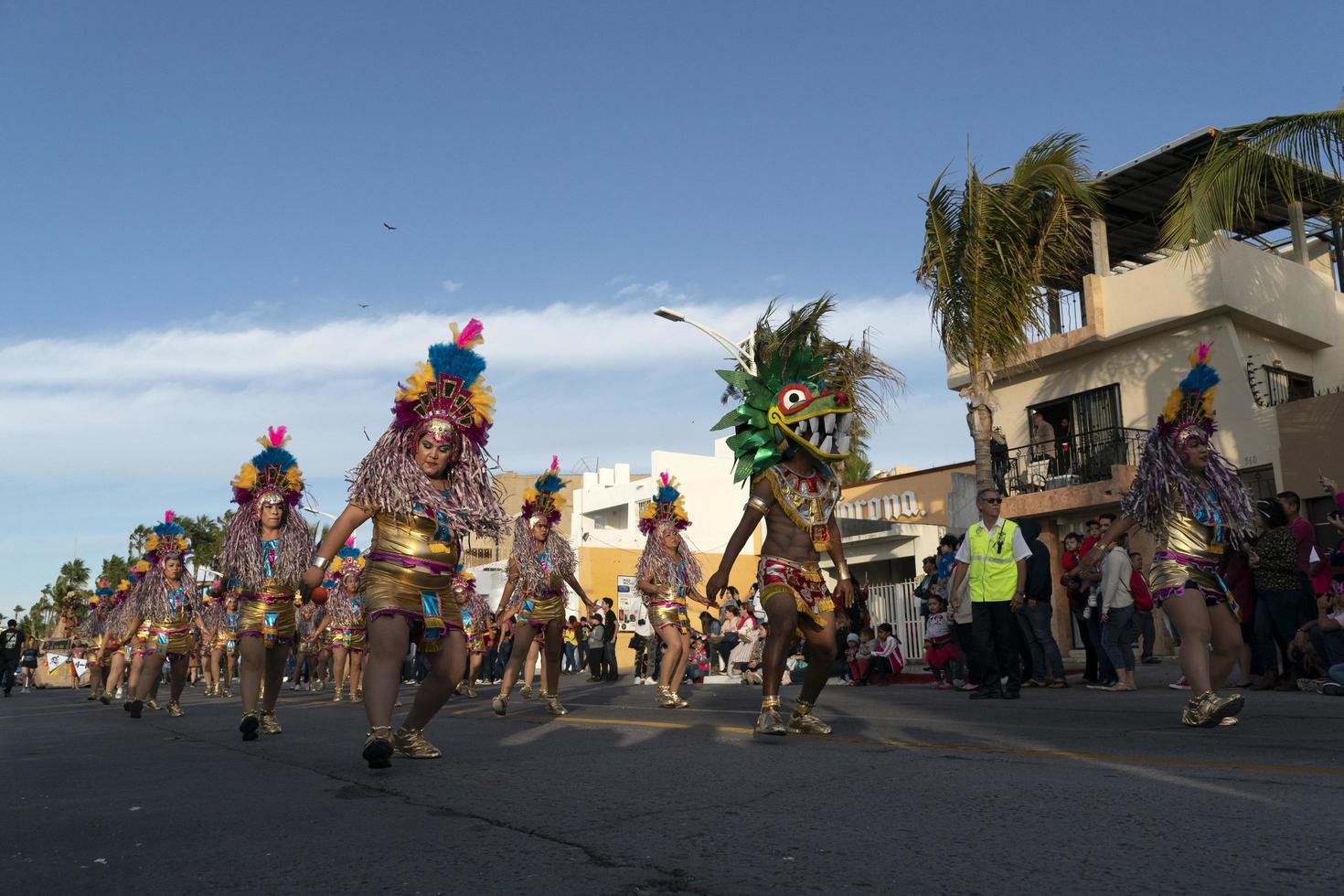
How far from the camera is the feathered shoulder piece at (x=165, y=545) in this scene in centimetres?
1398

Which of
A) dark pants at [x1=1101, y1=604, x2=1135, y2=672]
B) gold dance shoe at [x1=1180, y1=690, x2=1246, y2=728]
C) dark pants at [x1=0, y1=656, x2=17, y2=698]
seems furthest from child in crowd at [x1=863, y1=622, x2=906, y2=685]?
dark pants at [x1=0, y1=656, x2=17, y2=698]

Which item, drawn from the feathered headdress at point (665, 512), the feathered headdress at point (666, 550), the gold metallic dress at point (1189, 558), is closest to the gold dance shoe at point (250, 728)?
the feathered headdress at point (666, 550)

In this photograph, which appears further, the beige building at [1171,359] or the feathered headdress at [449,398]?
the beige building at [1171,359]

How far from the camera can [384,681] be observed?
6062 mm

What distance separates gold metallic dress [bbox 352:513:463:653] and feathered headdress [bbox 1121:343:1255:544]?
4.61 m

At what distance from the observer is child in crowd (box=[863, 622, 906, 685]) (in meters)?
17.0

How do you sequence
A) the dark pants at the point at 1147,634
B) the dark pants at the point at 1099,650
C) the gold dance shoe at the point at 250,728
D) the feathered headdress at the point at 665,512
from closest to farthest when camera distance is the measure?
the gold dance shoe at the point at 250,728 → the feathered headdress at the point at 665,512 → the dark pants at the point at 1099,650 → the dark pants at the point at 1147,634

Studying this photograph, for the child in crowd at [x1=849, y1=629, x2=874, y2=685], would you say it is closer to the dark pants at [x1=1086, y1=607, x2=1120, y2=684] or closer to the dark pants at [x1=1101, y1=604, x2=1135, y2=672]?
the dark pants at [x1=1086, y1=607, x2=1120, y2=684]

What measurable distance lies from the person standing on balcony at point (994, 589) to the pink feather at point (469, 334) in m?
5.84

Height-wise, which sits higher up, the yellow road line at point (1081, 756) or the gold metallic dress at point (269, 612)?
the gold metallic dress at point (269, 612)

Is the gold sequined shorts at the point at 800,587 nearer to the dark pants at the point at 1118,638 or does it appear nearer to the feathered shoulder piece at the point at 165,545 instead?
the dark pants at the point at 1118,638

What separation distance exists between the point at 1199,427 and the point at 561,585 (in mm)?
6203

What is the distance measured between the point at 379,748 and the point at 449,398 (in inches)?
83.9

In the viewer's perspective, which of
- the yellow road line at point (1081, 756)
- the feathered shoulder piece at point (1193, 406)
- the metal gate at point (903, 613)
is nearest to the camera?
the yellow road line at point (1081, 756)
